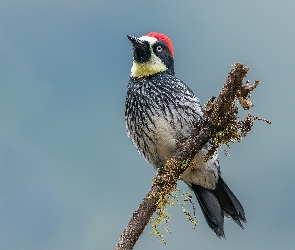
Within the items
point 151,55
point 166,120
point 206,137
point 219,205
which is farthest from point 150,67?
point 219,205

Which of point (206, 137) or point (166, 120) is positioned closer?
point (206, 137)

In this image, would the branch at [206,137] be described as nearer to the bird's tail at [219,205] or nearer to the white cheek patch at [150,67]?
the bird's tail at [219,205]

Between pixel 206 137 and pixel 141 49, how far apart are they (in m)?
1.39

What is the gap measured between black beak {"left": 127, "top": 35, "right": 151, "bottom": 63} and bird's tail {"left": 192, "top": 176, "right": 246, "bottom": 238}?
4.23 feet

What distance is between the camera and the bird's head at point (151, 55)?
4.47 metres

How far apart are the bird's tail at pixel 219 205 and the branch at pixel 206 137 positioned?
40.0 inches

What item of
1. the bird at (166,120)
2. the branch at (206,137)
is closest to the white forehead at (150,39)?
the bird at (166,120)

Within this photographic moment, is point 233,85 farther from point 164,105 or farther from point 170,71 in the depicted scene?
point 170,71

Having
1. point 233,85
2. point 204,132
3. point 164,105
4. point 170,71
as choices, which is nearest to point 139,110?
point 164,105

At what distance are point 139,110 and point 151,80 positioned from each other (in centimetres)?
32

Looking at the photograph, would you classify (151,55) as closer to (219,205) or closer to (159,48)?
(159,48)

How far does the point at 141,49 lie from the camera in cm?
452

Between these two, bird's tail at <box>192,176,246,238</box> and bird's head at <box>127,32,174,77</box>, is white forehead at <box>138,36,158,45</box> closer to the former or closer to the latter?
bird's head at <box>127,32,174,77</box>

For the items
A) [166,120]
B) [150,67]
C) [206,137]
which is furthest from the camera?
[150,67]
